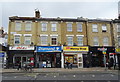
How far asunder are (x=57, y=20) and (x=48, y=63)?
24.4 feet

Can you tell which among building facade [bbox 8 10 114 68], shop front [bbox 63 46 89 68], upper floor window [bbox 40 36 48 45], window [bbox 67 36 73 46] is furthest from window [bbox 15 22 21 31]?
window [bbox 67 36 73 46]

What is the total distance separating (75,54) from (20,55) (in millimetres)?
9113

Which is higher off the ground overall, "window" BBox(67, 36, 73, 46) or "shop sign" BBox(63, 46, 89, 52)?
"window" BBox(67, 36, 73, 46)

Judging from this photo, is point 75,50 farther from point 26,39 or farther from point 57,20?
point 26,39

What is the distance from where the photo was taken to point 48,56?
22469mm

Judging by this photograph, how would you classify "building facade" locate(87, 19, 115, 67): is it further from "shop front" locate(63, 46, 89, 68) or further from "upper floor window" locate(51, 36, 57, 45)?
"upper floor window" locate(51, 36, 57, 45)

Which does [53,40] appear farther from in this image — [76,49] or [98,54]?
[98,54]

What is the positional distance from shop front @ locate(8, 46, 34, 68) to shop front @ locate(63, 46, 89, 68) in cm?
552

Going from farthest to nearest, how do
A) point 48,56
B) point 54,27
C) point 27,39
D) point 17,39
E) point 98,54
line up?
1. point 98,54
2. point 54,27
3. point 48,56
4. point 27,39
5. point 17,39

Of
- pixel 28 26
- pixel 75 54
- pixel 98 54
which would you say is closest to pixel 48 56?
pixel 75 54

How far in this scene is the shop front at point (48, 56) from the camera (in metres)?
21.8

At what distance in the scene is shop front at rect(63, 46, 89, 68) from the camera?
22.3 metres

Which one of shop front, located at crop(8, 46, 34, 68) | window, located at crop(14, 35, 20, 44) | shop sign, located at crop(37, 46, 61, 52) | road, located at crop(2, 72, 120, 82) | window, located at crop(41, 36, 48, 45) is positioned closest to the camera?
road, located at crop(2, 72, 120, 82)

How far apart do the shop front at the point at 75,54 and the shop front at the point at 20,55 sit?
552 cm
